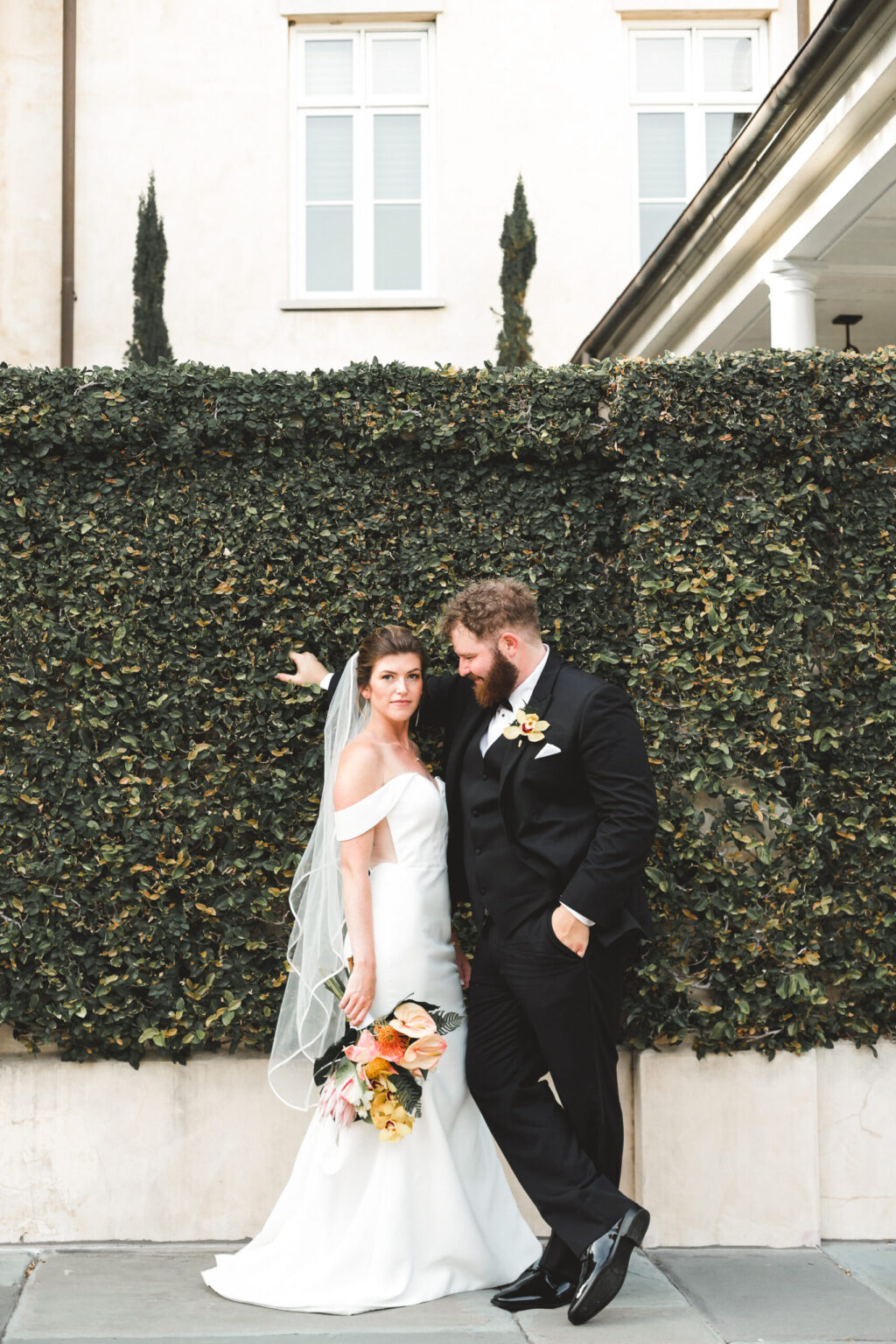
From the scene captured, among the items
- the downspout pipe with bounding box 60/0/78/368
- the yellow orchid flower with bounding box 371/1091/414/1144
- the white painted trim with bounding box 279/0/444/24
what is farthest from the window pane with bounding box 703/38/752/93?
the yellow orchid flower with bounding box 371/1091/414/1144

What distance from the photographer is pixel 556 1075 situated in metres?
3.66

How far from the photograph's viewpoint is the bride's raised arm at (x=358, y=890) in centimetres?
374

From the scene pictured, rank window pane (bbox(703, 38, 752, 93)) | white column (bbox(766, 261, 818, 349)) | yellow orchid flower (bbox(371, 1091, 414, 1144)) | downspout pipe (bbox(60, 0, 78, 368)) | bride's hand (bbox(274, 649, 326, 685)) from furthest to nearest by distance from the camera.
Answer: window pane (bbox(703, 38, 752, 93))
downspout pipe (bbox(60, 0, 78, 368))
white column (bbox(766, 261, 818, 349))
bride's hand (bbox(274, 649, 326, 685))
yellow orchid flower (bbox(371, 1091, 414, 1144))

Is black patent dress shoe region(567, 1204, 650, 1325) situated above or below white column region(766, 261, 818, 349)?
below

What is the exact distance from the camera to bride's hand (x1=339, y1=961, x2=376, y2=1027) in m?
3.74

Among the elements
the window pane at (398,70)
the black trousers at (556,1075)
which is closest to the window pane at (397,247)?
the window pane at (398,70)

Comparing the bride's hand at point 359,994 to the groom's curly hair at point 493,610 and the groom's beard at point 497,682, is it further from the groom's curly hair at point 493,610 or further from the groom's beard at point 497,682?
the groom's curly hair at point 493,610

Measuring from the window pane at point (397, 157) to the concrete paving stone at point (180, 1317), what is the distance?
9760 mm

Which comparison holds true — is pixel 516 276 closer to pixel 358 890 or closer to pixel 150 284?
pixel 150 284

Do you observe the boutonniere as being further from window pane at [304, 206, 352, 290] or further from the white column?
window pane at [304, 206, 352, 290]

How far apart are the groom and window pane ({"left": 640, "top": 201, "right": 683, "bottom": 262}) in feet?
28.1

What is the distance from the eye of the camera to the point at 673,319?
8.82 metres

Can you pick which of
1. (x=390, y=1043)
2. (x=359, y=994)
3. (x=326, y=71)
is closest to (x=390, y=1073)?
(x=390, y=1043)

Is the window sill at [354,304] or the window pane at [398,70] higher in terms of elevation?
the window pane at [398,70]
